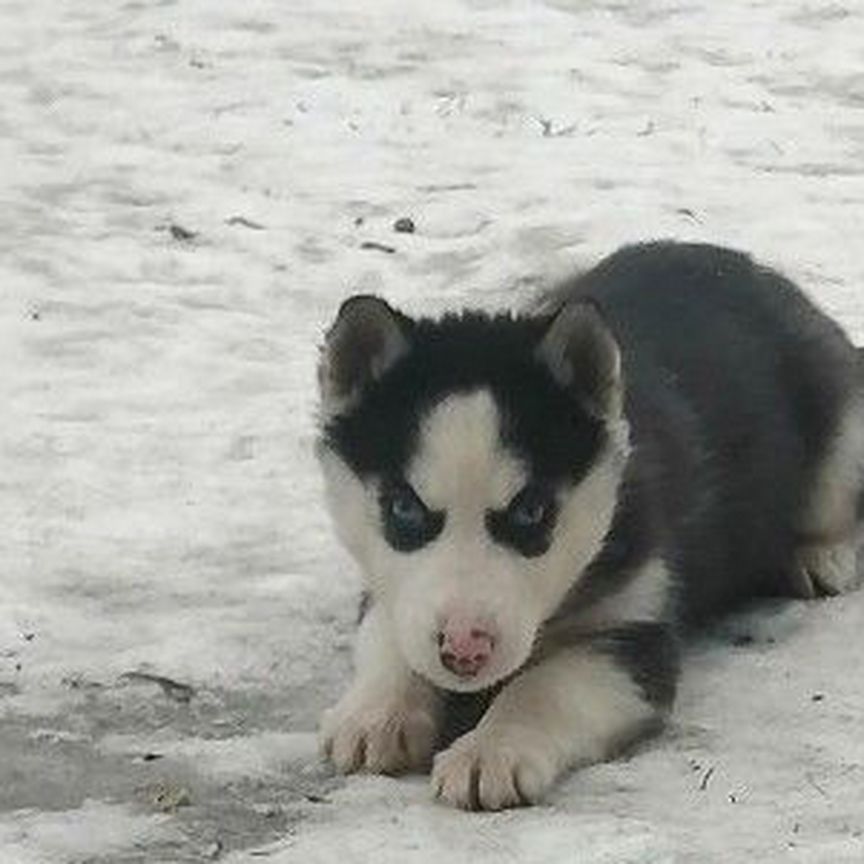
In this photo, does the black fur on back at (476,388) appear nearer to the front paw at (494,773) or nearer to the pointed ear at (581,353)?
the pointed ear at (581,353)

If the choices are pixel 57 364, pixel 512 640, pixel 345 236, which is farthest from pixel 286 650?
pixel 345 236

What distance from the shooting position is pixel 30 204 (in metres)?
8.17

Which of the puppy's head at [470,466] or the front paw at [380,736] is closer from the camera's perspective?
the puppy's head at [470,466]

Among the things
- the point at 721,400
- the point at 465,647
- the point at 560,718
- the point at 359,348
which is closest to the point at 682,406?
the point at 721,400

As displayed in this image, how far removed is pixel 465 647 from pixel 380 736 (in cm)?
37

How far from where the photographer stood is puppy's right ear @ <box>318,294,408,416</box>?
400 cm

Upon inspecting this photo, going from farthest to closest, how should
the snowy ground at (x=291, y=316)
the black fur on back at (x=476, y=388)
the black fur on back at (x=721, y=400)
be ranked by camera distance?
Result: the black fur on back at (x=721, y=400) → the black fur on back at (x=476, y=388) → the snowy ground at (x=291, y=316)

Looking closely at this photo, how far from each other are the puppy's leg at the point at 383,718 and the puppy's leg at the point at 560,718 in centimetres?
11

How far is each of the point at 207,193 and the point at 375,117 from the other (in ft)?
3.93

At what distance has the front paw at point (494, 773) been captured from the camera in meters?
3.68

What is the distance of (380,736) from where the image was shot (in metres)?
3.93

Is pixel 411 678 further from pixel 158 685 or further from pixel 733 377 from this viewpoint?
pixel 733 377

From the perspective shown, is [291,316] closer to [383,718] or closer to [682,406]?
[682,406]

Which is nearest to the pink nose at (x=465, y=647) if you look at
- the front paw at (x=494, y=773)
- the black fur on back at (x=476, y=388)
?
the front paw at (x=494, y=773)
